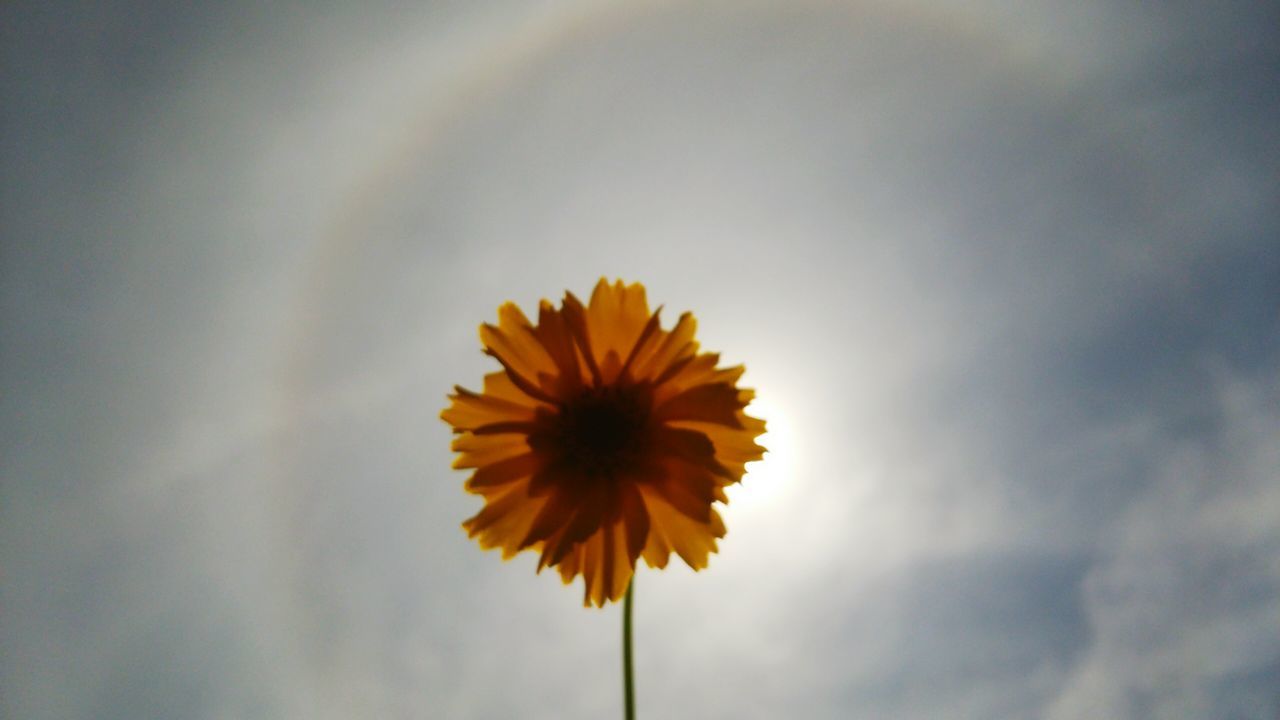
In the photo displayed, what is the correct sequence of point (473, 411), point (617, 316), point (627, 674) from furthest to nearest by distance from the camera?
1. point (617, 316)
2. point (473, 411)
3. point (627, 674)

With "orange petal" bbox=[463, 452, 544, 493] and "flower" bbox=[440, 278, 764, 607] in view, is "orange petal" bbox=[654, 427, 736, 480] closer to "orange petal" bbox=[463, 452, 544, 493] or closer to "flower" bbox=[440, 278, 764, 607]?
"flower" bbox=[440, 278, 764, 607]

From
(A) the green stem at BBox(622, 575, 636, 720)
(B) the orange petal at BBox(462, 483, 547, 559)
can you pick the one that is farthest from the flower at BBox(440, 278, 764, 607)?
(A) the green stem at BBox(622, 575, 636, 720)

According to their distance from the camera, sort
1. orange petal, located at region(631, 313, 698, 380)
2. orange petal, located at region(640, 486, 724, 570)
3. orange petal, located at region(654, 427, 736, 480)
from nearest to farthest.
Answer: orange petal, located at region(654, 427, 736, 480) → orange petal, located at region(640, 486, 724, 570) → orange petal, located at region(631, 313, 698, 380)

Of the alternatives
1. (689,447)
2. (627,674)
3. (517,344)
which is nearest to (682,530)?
(689,447)

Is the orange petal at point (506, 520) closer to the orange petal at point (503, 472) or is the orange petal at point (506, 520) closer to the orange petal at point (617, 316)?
the orange petal at point (503, 472)

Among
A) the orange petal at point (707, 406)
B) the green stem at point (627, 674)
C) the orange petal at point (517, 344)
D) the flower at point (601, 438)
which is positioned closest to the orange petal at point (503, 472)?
the flower at point (601, 438)

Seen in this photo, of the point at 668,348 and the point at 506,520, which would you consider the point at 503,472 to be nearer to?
the point at 506,520

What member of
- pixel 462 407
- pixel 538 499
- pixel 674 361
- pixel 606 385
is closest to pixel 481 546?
pixel 538 499

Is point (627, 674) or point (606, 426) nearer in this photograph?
point (627, 674)
